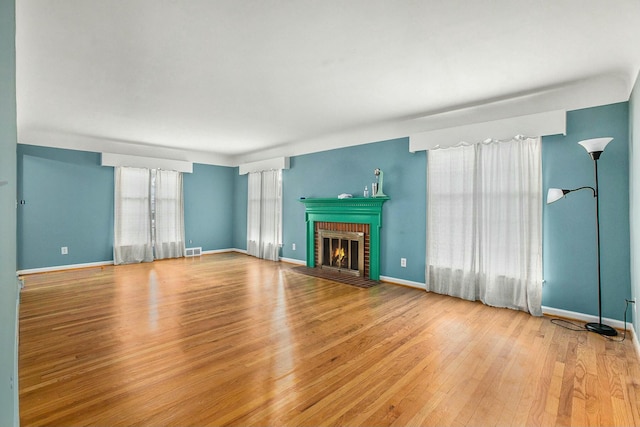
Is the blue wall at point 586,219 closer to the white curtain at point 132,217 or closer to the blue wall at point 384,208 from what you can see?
the blue wall at point 384,208

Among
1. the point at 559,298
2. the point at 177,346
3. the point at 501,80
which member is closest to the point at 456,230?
the point at 559,298

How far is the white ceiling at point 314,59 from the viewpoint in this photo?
2.13 m

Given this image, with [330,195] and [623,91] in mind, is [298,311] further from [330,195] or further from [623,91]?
[623,91]

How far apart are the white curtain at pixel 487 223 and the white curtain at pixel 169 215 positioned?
18.0 feet

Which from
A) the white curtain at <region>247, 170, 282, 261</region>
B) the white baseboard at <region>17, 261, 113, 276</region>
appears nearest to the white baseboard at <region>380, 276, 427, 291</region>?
the white curtain at <region>247, 170, 282, 261</region>

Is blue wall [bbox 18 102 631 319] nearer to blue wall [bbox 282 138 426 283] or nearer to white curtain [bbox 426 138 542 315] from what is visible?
blue wall [bbox 282 138 426 283]

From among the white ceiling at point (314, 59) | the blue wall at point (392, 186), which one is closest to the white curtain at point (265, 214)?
the blue wall at point (392, 186)

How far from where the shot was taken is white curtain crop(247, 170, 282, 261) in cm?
691

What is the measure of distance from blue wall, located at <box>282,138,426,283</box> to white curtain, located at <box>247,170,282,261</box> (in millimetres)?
1176

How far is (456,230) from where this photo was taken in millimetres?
4230

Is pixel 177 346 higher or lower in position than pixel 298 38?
lower

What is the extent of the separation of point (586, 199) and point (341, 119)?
3.16 m

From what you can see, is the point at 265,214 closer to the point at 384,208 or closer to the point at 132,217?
the point at 132,217

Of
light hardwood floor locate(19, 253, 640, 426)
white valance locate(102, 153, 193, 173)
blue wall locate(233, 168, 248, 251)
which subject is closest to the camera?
light hardwood floor locate(19, 253, 640, 426)
